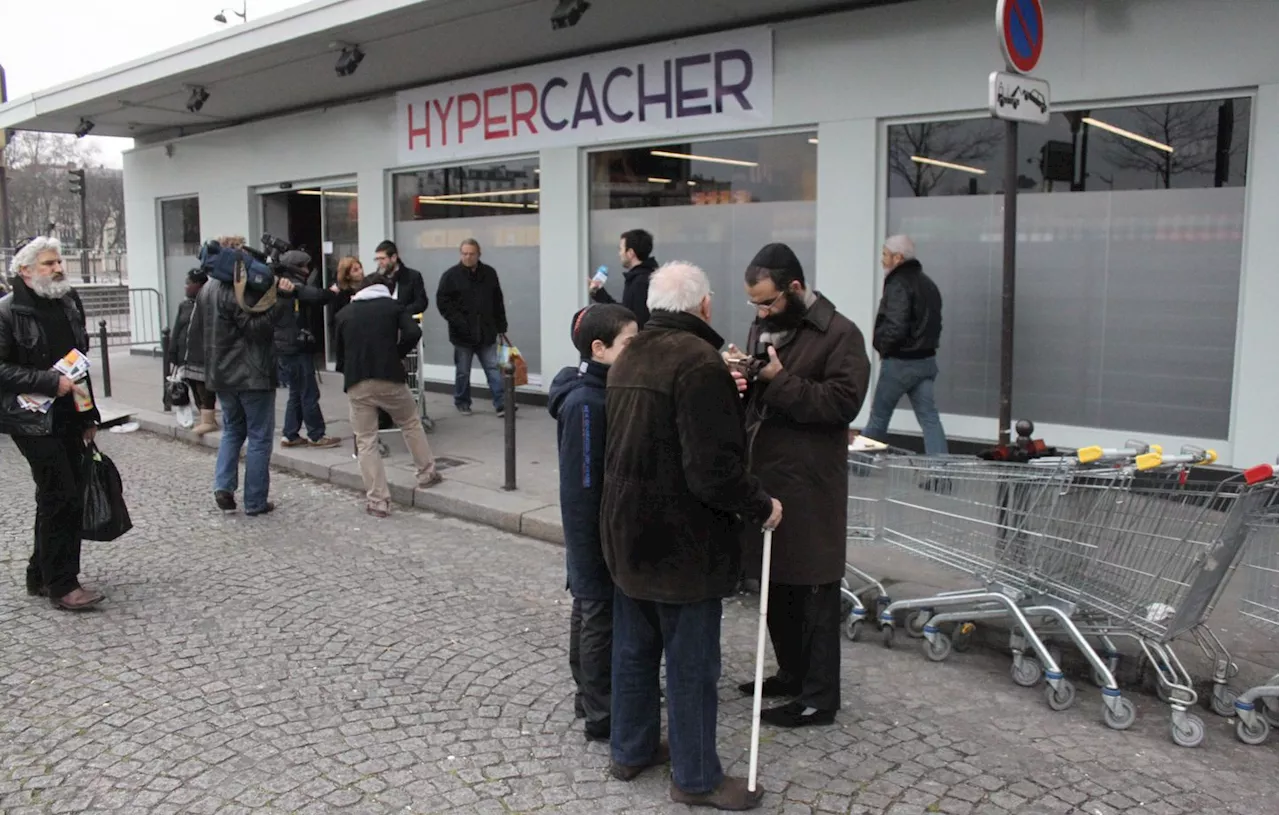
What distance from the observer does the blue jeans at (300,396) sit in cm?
929

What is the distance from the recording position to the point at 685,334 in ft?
11.0

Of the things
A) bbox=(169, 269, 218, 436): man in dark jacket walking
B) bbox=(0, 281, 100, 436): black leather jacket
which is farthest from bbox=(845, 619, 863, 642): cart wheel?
bbox=(169, 269, 218, 436): man in dark jacket walking

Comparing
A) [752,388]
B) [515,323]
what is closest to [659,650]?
[752,388]

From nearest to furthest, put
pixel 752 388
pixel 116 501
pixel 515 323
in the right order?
pixel 752 388 < pixel 116 501 < pixel 515 323

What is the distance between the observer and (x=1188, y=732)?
3.88m

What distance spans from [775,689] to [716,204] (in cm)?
643

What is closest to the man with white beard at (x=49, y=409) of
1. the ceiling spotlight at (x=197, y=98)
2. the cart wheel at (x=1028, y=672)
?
the cart wheel at (x=1028, y=672)

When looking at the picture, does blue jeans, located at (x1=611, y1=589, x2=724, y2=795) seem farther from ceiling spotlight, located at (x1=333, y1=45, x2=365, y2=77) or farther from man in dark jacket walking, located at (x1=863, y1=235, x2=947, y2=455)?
ceiling spotlight, located at (x1=333, y1=45, x2=365, y2=77)

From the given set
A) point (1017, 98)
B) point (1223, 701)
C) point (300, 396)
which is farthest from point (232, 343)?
point (1223, 701)

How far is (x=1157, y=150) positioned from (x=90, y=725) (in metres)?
7.55

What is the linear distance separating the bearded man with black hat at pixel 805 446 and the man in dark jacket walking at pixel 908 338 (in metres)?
3.51

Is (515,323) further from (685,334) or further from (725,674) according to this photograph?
(685,334)

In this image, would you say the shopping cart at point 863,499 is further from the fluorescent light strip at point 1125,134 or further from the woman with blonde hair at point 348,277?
the woman with blonde hair at point 348,277

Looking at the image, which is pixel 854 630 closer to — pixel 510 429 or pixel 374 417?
pixel 510 429
